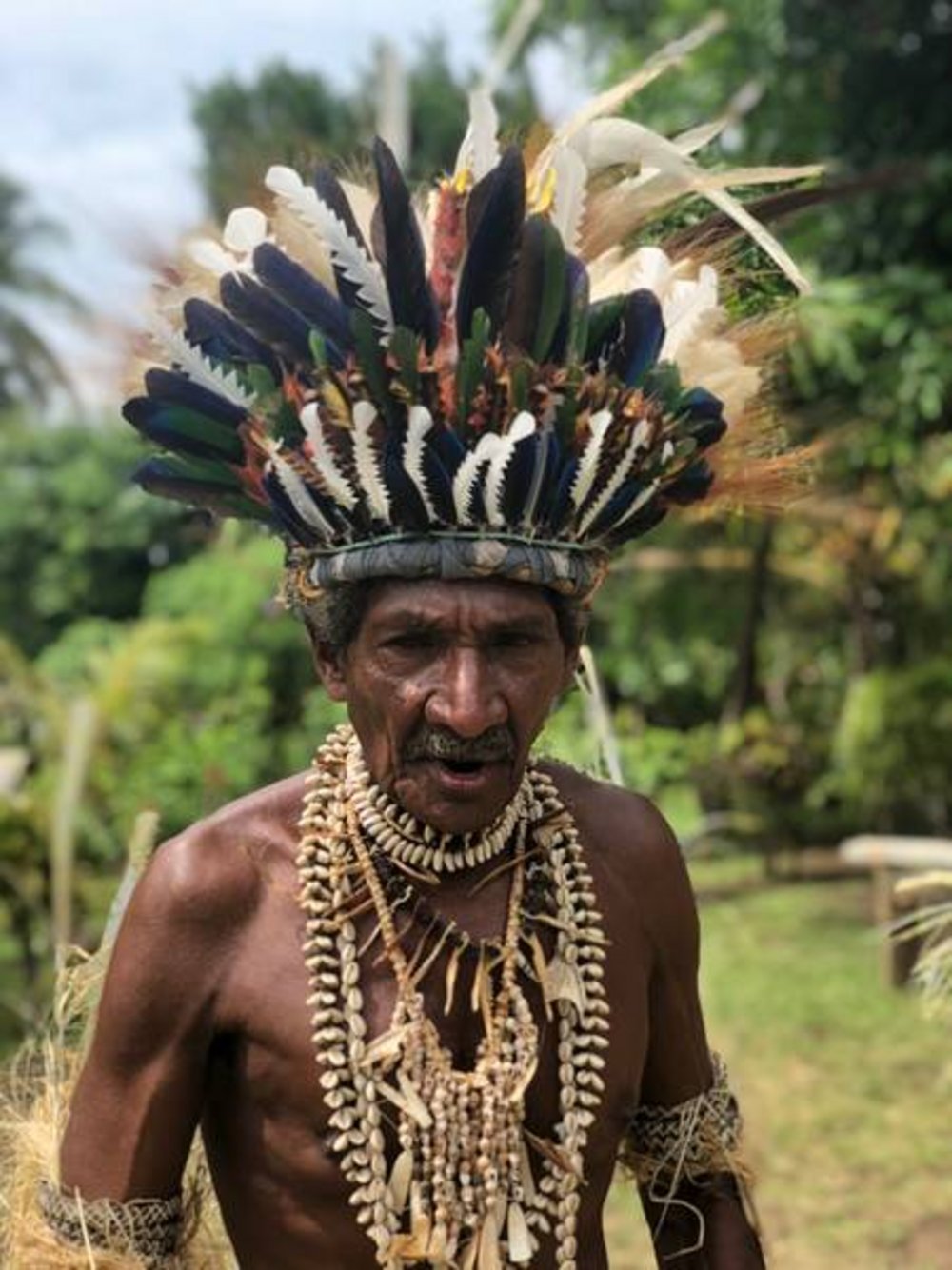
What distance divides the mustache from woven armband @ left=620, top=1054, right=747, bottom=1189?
0.67 metres

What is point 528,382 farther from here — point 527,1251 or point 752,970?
point 752,970

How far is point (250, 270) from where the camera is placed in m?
1.73

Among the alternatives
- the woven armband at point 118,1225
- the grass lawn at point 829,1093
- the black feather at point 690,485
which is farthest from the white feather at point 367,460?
the grass lawn at point 829,1093

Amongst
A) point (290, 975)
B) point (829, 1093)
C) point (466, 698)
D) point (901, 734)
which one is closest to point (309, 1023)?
point (290, 975)

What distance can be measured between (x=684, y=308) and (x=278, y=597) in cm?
59

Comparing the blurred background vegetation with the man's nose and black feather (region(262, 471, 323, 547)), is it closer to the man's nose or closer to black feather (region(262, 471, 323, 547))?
black feather (region(262, 471, 323, 547))

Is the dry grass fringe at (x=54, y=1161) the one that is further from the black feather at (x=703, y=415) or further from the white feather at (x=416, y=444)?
the black feather at (x=703, y=415)

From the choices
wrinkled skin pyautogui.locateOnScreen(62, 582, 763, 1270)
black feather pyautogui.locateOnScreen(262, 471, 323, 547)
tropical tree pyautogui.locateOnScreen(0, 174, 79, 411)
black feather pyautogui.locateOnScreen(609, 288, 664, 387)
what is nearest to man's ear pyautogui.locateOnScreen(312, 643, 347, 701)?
wrinkled skin pyautogui.locateOnScreen(62, 582, 763, 1270)

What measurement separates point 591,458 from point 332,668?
0.38 meters

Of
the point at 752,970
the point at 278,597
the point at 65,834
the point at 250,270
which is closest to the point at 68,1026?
the point at 278,597

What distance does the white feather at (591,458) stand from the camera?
1669 mm

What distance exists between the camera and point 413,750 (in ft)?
5.57

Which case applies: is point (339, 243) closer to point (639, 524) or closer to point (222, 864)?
point (639, 524)

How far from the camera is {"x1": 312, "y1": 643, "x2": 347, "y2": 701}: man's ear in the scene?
1.77m
